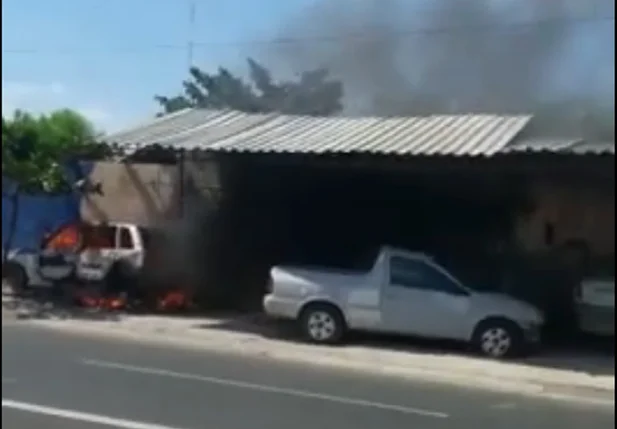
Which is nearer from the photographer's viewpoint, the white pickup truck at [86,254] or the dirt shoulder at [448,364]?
the white pickup truck at [86,254]

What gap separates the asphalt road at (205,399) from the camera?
11.8 ft

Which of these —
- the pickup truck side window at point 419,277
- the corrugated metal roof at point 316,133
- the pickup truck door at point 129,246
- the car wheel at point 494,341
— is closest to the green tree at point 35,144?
the corrugated metal roof at point 316,133

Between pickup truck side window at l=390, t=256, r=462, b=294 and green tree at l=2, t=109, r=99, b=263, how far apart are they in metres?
2.38

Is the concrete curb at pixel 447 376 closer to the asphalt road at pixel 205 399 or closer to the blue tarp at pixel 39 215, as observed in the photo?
the asphalt road at pixel 205 399

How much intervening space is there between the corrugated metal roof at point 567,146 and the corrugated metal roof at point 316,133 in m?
0.05

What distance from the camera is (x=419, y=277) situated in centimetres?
657

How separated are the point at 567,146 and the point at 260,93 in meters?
0.88

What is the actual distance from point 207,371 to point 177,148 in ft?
8.94

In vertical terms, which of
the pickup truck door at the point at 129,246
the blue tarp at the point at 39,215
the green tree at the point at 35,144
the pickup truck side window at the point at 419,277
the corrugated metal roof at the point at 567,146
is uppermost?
the corrugated metal roof at the point at 567,146

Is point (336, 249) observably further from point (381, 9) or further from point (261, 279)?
point (381, 9)

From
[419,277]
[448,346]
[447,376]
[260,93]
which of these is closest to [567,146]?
[260,93]

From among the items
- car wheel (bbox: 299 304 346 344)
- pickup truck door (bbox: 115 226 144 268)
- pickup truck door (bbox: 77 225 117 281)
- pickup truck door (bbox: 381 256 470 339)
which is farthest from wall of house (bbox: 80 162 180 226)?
car wheel (bbox: 299 304 346 344)

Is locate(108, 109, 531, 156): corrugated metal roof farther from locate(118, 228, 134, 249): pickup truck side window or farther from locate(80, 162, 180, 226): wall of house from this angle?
locate(118, 228, 134, 249): pickup truck side window

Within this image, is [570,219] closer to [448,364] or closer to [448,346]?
[448,364]
